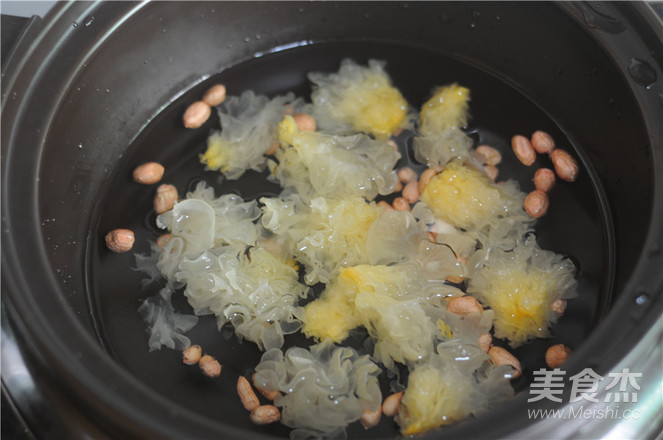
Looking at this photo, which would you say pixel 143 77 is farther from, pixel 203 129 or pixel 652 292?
pixel 652 292

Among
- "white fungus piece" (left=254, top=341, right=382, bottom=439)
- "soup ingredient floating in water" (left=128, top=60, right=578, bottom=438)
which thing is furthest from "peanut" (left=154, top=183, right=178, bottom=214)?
"white fungus piece" (left=254, top=341, right=382, bottom=439)

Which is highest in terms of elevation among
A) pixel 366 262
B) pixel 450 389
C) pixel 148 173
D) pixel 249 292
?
pixel 148 173

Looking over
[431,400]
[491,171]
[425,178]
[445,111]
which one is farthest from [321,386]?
[445,111]

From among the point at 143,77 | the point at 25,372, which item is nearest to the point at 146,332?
the point at 25,372

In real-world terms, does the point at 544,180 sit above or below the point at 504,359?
above

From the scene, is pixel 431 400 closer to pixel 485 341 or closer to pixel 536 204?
pixel 485 341

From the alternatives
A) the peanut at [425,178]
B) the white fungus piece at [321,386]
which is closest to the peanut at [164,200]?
the white fungus piece at [321,386]
